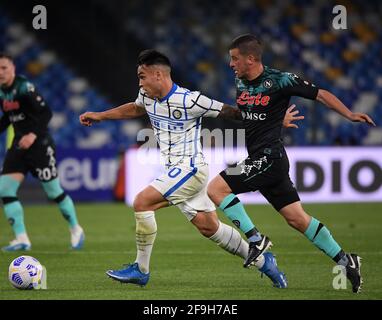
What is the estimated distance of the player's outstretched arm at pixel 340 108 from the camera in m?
7.40

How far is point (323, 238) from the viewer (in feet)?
25.2

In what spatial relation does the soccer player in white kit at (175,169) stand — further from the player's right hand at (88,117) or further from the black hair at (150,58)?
the player's right hand at (88,117)

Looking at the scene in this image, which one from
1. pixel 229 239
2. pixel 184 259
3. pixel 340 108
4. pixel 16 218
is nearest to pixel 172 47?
pixel 16 218

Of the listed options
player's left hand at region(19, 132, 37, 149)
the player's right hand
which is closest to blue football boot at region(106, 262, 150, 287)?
the player's right hand

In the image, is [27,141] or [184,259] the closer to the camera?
[184,259]

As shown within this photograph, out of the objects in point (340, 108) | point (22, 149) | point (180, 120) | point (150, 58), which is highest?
point (150, 58)

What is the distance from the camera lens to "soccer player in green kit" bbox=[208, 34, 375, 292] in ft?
25.4

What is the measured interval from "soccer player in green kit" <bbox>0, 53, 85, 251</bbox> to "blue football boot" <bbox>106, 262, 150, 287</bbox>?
332 centimetres

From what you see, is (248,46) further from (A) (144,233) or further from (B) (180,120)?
(A) (144,233)

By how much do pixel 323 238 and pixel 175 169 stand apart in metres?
1.37

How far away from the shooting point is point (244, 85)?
26.1 feet

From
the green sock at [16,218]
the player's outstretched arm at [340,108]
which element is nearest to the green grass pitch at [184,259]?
the green sock at [16,218]

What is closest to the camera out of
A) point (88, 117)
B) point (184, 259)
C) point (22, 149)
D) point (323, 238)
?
point (323, 238)

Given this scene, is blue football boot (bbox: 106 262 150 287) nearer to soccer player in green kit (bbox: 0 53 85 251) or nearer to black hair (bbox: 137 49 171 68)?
black hair (bbox: 137 49 171 68)
